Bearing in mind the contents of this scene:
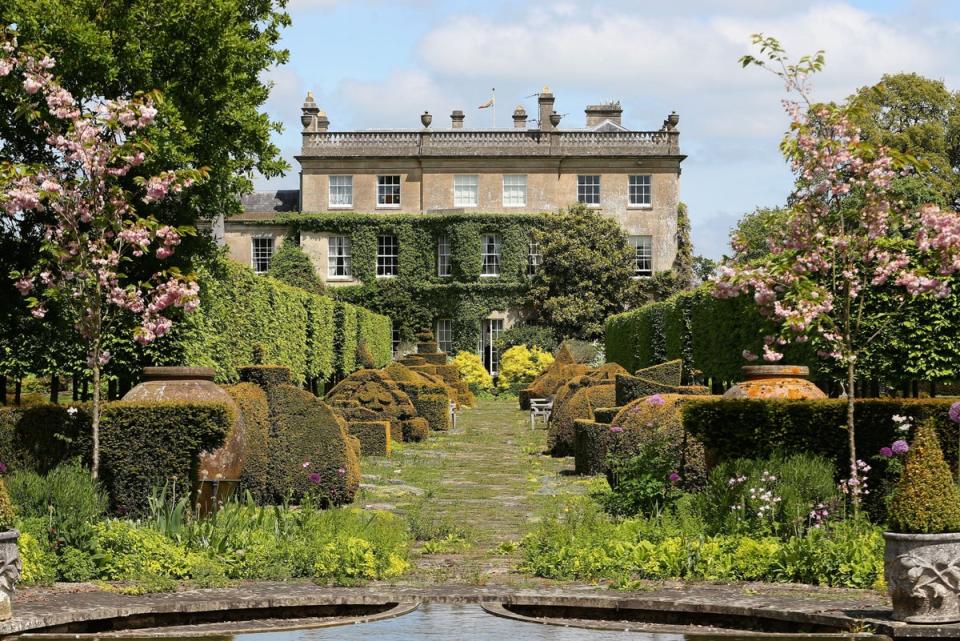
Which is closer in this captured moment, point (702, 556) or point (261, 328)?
point (702, 556)

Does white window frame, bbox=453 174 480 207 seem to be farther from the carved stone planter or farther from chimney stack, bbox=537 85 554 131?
the carved stone planter

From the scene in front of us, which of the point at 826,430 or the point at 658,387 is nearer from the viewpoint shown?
the point at 826,430

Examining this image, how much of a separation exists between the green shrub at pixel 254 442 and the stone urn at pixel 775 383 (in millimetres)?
5033

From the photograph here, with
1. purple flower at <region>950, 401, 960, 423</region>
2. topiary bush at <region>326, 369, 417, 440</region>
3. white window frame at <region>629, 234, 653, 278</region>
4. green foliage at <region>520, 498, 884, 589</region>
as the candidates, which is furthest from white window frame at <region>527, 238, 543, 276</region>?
purple flower at <region>950, 401, 960, 423</region>

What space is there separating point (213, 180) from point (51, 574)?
43.3 feet

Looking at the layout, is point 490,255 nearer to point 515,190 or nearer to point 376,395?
point 515,190

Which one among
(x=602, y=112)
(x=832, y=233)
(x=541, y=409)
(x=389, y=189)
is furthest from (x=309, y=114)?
(x=832, y=233)

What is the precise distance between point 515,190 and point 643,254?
626 cm

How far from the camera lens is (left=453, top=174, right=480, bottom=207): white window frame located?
57.6 metres

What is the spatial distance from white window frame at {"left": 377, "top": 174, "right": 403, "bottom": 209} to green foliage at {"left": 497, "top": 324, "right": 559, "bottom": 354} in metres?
8.35

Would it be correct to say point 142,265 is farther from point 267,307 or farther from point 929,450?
point 929,450

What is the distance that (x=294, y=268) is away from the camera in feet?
181

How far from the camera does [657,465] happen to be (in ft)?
40.3

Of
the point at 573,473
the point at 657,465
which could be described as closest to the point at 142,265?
the point at 573,473
